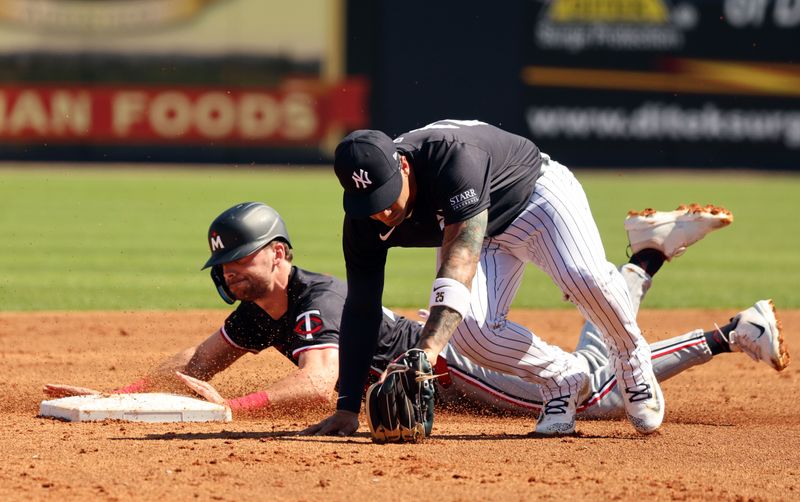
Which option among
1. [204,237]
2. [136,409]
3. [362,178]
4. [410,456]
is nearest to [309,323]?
[136,409]

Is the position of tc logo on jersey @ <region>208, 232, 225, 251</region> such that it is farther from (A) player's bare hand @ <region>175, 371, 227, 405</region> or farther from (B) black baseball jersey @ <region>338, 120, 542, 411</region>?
(B) black baseball jersey @ <region>338, 120, 542, 411</region>

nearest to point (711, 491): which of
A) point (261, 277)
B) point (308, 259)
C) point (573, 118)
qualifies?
point (261, 277)

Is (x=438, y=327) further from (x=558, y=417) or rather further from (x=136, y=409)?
(x=136, y=409)

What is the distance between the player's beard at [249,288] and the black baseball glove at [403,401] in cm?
94

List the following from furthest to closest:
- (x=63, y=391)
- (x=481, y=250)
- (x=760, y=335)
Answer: (x=63, y=391), (x=760, y=335), (x=481, y=250)

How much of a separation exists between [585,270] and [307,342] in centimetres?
118

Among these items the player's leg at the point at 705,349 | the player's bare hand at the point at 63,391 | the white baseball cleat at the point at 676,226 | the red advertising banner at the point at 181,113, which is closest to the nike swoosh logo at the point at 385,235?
the player's leg at the point at 705,349

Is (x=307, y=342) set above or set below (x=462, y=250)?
below

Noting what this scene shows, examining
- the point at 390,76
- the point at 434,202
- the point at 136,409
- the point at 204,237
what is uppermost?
the point at 434,202

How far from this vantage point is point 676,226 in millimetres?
5527

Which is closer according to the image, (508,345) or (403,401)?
(403,401)

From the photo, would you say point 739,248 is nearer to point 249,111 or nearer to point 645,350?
point 645,350

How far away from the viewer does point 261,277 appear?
471 cm

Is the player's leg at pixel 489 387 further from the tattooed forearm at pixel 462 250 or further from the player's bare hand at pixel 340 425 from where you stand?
the tattooed forearm at pixel 462 250
